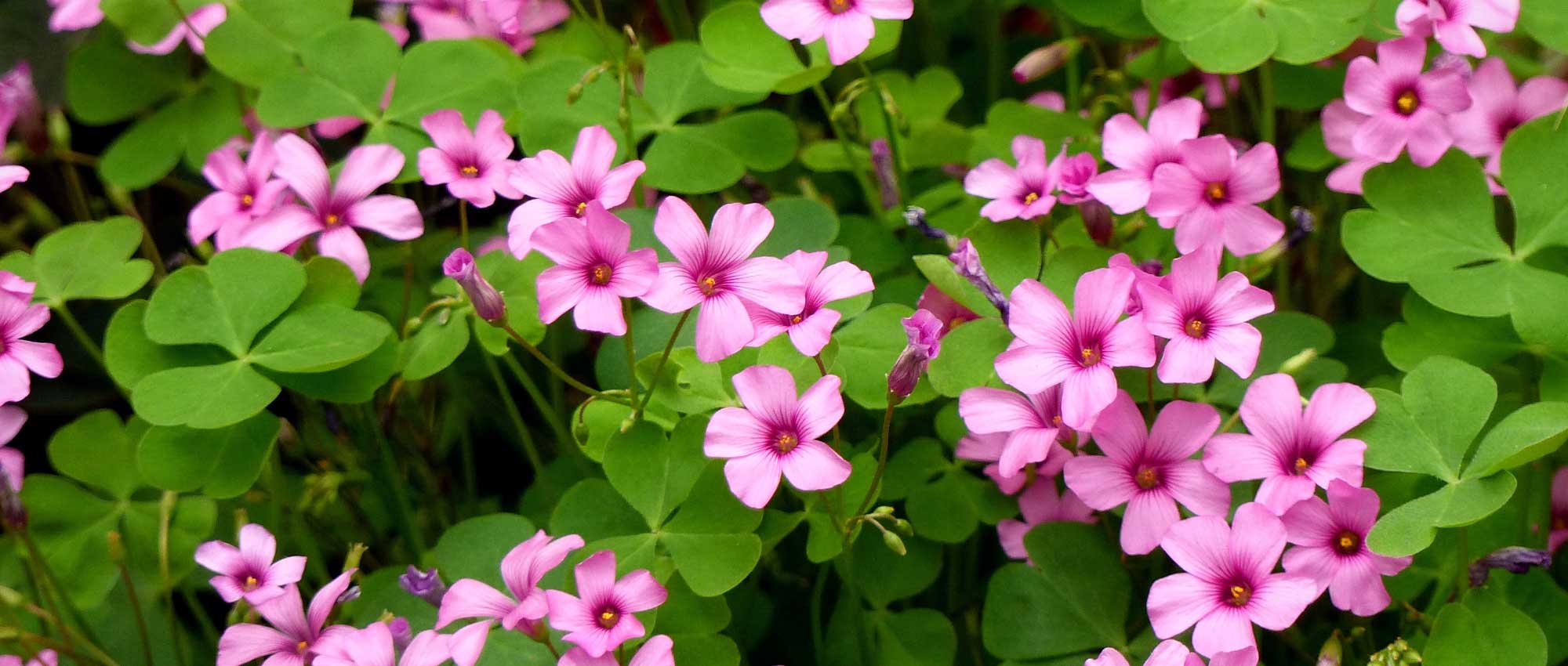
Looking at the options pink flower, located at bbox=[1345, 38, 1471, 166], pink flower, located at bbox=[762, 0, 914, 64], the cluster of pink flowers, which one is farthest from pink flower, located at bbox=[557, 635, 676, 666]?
pink flower, located at bbox=[1345, 38, 1471, 166]

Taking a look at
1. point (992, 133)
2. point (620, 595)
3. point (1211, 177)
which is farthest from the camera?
point (992, 133)

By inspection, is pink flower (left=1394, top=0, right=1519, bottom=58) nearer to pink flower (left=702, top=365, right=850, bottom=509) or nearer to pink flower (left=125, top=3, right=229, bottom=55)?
pink flower (left=702, top=365, right=850, bottom=509)

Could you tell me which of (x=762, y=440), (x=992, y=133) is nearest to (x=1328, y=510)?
(x=762, y=440)

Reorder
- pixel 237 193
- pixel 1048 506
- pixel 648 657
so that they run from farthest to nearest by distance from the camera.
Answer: pixel 237 193 < pixel 1048 506 < pixel 648 657

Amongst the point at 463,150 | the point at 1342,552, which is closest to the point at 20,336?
the point at 463,150

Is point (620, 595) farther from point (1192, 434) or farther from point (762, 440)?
point (1192, 434)

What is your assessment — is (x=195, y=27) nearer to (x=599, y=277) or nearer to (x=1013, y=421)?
(x=599, y=277)

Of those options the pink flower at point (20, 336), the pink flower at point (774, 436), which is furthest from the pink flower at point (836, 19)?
the pink flower at point (20, 336)

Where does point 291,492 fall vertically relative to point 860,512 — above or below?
below
